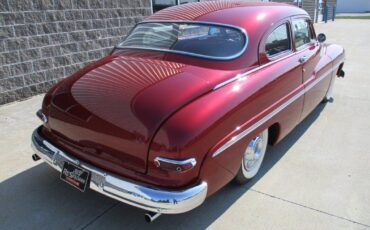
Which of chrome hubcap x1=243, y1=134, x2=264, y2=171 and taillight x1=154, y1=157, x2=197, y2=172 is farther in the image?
chrome hubcap x1=243, y1=134, x2=264, y2=171

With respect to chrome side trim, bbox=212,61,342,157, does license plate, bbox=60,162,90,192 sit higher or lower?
lower

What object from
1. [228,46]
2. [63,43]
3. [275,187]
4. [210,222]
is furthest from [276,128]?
[63,43]

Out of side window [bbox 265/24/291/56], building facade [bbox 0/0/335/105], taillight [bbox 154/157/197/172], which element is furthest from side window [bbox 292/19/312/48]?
building facade [bbox 0/0/335/105]

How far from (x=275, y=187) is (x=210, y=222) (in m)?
Result: 0.80

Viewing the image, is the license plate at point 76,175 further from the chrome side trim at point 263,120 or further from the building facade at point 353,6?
the building facade at point 353,6

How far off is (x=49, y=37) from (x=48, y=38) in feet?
0.08

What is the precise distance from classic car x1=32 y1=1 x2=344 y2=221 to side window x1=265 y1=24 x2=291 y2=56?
1 cm

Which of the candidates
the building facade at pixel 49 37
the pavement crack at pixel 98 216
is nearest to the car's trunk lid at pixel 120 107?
the pavement crack at pixel 98 216

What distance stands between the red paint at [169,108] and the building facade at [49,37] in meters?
2.64

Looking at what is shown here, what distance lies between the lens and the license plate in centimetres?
252

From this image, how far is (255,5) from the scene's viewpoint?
147 inches

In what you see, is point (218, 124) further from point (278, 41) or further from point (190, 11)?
point (190, 11)

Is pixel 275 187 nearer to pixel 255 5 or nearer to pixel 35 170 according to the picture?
pixel 255 5

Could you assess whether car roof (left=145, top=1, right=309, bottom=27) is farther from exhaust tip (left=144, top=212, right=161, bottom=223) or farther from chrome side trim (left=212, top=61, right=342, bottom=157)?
exhaust tip (left=144, top=212, right=161, bottom=223)
